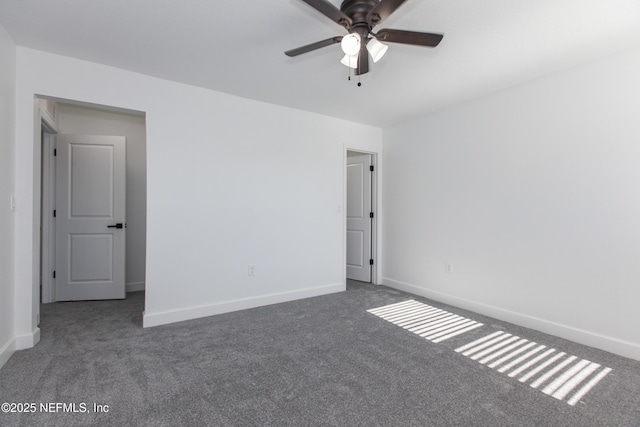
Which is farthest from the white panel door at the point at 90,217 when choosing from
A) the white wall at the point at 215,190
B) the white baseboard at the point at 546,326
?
the white baseboard at the point at 546,326

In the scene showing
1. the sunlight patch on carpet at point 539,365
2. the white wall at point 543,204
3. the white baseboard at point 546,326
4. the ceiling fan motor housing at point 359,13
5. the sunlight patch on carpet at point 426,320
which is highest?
the ceiling fan motor housing at point 359,13

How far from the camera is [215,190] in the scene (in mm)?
3273

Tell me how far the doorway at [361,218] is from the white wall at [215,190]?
64 cm

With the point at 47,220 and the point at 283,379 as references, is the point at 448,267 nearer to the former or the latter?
the point at 283,379

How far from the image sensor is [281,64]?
2639 mm

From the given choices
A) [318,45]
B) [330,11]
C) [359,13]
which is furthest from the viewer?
[318,45]

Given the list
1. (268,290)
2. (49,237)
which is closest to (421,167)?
(268,290)

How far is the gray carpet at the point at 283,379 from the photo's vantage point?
64.5 inches

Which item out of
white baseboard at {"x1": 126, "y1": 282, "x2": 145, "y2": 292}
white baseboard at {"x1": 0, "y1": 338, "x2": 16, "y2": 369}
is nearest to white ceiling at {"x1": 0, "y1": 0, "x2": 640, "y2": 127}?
white baseboard at {"x1": 0, "y1": 338, "x2": 16, "y2": 369}

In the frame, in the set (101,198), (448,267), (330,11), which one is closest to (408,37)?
(330,11)

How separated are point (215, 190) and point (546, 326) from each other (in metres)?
3.54

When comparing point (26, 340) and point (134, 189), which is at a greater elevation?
point (134, 189)

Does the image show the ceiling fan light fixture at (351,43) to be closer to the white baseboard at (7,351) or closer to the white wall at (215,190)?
the white wall at (215,190)

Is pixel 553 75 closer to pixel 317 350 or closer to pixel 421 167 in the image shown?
pixel 421 167
